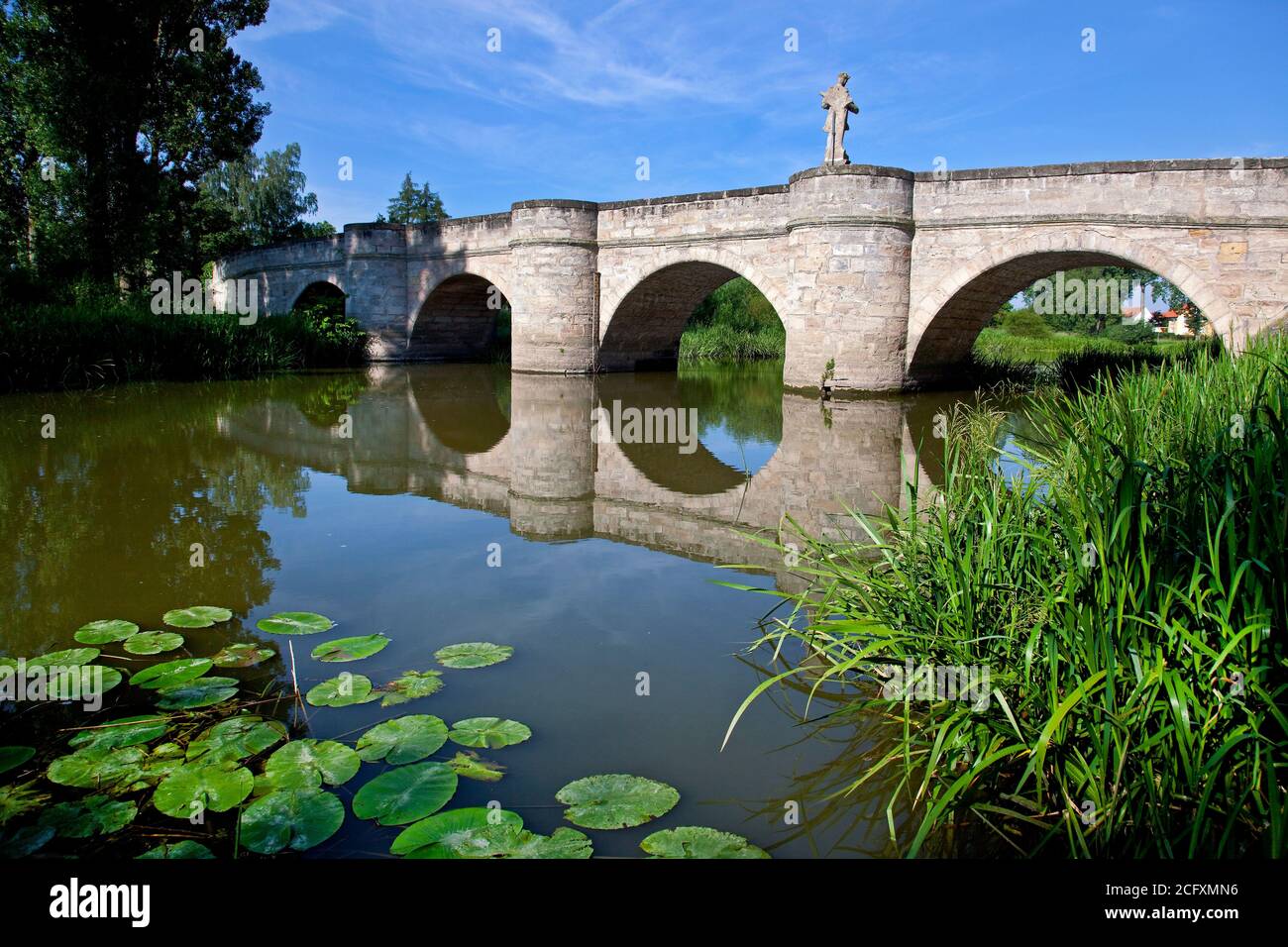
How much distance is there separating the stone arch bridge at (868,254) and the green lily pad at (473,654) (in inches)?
444

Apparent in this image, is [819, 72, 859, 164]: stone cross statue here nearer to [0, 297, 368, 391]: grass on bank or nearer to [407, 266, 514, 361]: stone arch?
[407, 266, 514, 361]: stone arch

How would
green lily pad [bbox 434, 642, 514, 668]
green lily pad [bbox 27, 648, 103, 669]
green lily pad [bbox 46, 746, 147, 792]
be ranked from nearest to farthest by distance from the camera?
green lily pad [bbox 46, 746, 147, 792], green lily pad [bbox 27, 648, 103, 669], green lily pad [bbox 434, 642, 514, 668]

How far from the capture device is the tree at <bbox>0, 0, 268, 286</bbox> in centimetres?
1597

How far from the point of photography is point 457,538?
226 inches

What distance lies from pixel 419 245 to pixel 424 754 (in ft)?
70.9

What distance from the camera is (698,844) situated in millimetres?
2361

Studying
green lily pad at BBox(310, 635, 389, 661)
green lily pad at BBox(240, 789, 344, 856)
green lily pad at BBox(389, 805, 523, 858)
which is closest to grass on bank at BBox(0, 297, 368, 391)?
green lily pad at BBox(310, 635, 389, 661)

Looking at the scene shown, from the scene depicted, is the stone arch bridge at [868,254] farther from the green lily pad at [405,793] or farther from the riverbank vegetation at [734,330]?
the green lily pad at [405,793]

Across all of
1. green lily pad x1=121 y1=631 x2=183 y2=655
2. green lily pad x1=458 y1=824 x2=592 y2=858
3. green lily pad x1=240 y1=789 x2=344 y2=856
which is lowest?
green lily pad x1=458 y1=824 x2=592 y2=858

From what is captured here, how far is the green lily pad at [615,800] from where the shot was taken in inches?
98.1

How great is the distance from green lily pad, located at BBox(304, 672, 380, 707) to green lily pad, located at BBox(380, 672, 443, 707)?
5 centimetres

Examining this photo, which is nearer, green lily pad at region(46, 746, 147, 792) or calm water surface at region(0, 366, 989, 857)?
green lily pad at region(46, 746, 147, 792)
